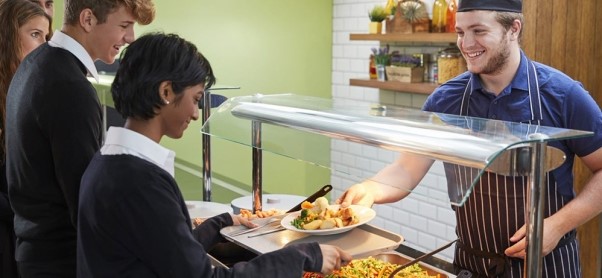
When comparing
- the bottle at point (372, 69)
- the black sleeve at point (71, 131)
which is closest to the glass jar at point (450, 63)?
the bottle at point (372, 69)

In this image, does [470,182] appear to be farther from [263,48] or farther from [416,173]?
[263,48]

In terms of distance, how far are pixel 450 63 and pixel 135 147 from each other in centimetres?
346

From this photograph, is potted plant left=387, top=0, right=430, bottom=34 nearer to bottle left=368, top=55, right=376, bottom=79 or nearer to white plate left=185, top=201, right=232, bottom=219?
bottle left=368, top=55, right=376, bottom=79

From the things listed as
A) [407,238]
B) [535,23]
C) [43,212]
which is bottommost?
[407,238]

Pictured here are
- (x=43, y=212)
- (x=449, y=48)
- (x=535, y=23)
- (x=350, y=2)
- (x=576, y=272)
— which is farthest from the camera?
(x=350, y=2)

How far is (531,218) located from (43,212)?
1511 mm

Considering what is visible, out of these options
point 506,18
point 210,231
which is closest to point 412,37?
point 506,18

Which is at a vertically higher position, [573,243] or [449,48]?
[449,48]

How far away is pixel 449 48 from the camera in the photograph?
16.2 feet

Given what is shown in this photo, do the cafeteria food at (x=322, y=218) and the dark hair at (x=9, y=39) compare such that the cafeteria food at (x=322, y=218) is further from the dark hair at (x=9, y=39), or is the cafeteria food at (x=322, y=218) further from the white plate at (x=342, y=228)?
the dark hair at (x=9, y=39)

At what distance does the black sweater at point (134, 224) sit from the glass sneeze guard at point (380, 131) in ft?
1.77

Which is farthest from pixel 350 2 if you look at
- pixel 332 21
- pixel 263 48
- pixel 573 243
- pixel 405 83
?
pixel 573 243

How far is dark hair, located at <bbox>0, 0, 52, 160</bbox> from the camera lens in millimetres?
3154

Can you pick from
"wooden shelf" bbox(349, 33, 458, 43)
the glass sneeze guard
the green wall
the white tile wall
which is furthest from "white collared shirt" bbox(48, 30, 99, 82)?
the green wall
